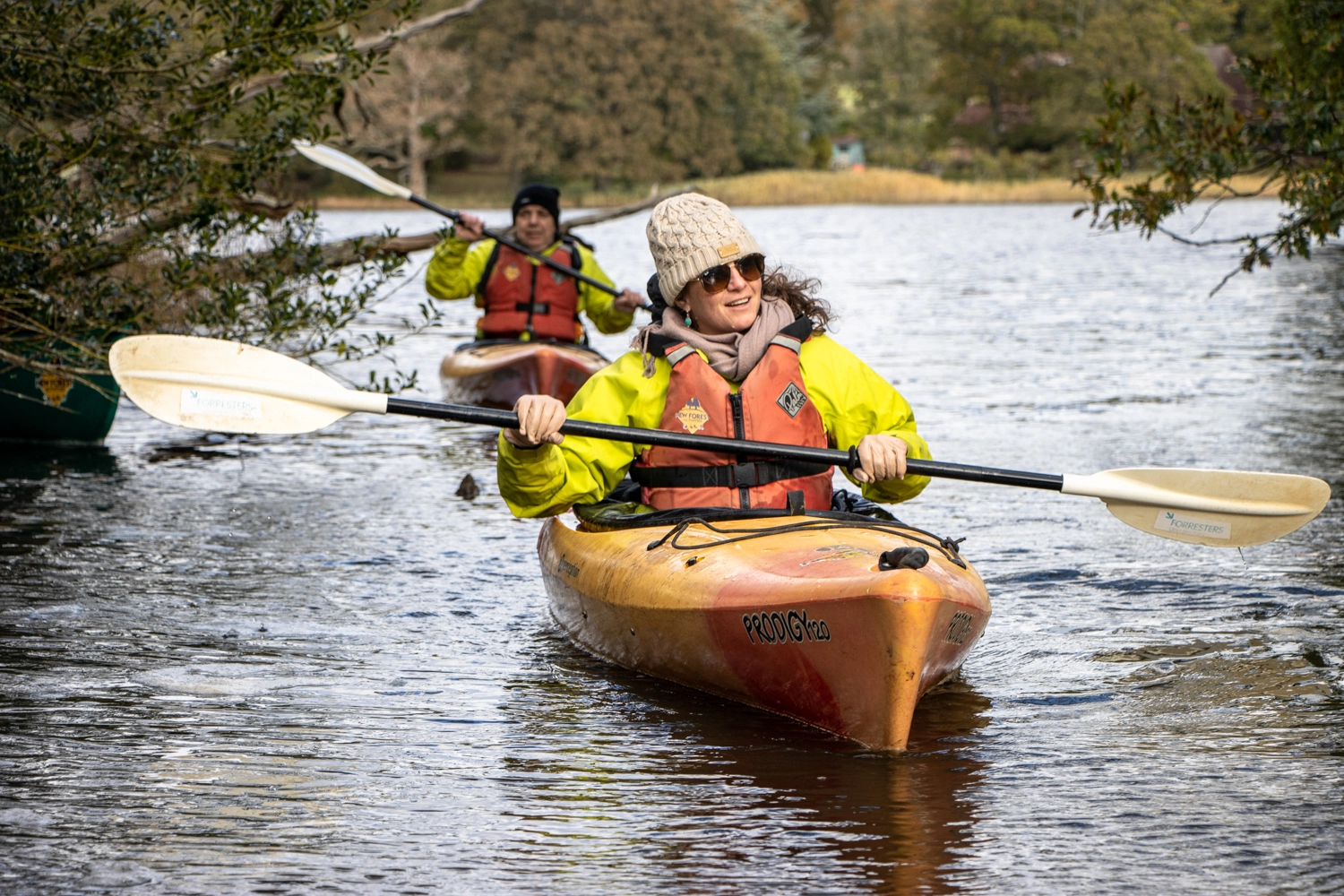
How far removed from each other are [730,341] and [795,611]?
3.11 feet

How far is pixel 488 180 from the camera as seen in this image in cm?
6041

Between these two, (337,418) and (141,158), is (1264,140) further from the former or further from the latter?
(141,158)

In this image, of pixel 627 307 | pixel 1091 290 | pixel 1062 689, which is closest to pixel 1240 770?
pixel 1062 689

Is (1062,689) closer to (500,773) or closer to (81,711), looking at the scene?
(500,773)

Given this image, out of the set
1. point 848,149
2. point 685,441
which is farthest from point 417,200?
point 848,149

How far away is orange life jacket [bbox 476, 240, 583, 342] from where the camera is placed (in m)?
9.88

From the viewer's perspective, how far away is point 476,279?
9.95m

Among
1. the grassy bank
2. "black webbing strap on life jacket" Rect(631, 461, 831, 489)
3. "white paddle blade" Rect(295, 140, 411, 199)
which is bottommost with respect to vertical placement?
"black webbing strap on life jacket" Rect(631, 461, 831, 489)

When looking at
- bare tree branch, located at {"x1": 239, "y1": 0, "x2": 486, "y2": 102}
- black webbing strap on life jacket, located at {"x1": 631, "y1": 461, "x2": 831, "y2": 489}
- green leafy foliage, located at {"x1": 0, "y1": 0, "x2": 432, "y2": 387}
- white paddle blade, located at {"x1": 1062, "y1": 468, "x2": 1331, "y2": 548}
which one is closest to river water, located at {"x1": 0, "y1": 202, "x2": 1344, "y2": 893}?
white paddle blade, located at {"x1": 1062, "y1": 468, "x2": 1331, "y2": 548}

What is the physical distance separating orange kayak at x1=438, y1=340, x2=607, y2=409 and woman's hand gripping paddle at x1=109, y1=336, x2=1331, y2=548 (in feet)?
14.2

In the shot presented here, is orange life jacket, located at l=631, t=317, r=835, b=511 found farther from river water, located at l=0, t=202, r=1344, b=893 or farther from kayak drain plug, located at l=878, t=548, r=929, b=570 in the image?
kayak drain plug, located at l=878, t=548, r=929, b=570

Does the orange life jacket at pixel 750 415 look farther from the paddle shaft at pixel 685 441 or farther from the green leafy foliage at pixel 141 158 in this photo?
the green leafy foliage at pixel 141 158

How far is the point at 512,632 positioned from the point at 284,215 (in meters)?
3.79

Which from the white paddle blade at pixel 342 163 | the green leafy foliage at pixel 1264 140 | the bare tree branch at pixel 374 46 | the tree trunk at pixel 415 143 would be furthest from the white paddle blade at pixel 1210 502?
the tree trunk at pixel 415 143
